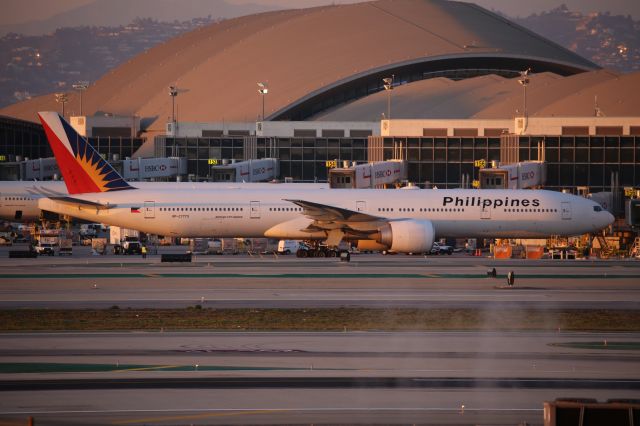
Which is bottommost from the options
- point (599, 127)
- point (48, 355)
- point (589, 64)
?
point (48, 355)

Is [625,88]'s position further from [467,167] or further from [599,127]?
[467,167]

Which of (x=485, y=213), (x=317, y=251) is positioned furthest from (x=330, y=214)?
(x=485, y=213)

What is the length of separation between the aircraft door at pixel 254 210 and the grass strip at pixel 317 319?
26.1 m

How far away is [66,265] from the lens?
179ft

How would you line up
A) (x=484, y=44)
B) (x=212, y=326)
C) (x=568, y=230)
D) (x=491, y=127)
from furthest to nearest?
(x=484, y=44) → (x=491, y=127) → (x=568, y=230) → (x=212, y=326)

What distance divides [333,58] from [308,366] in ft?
361

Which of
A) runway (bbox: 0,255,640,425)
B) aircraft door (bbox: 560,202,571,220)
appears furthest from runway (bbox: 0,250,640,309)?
aircraft door (bbox: 560,202,571,220)

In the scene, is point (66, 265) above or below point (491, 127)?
below

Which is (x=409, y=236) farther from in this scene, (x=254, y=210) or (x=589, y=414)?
(x=589, y=414)

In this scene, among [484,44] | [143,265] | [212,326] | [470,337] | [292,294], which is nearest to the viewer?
[470,337]

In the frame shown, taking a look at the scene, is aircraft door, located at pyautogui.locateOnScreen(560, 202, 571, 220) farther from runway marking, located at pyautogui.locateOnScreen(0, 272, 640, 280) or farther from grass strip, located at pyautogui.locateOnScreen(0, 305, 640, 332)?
grass strip, located at pyautogui.locateOnScreen(0, 305, 640, 332)

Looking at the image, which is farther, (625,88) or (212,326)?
(625,88)

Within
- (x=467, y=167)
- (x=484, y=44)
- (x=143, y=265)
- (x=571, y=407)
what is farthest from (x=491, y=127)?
(x=571, y=407)

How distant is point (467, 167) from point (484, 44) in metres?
42.4
